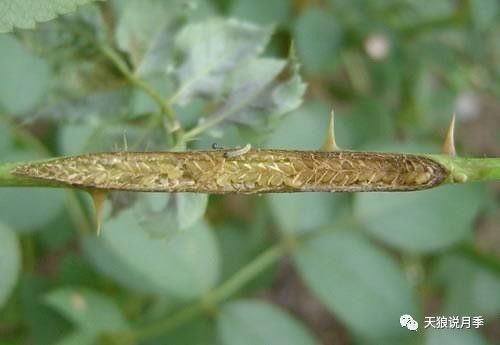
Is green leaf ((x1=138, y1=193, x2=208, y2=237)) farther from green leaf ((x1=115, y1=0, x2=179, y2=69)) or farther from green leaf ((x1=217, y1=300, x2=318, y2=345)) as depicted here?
green leaf ((x1=217, y1=300, x2=318, y2=345))

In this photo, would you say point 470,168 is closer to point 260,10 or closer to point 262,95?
point 262,95

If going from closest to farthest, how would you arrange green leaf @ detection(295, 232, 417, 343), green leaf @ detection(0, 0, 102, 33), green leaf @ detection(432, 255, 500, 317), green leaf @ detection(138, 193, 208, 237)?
1. green leaf @ detection(0, 0, 102, 33)
2. green leaf @ detection(138, 193, 208, 237)
3. green leaf @ detection(295, 232, 417, 343)
4. green leaf @ detection(432, 255, 500, 317)

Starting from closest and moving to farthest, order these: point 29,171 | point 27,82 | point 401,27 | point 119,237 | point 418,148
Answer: point 29,171
point 119,237
point 27,82
point 418,148
point 401,27

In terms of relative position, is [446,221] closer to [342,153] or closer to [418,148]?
[418,148]

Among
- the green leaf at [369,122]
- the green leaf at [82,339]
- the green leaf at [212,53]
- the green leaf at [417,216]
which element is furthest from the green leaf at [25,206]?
the green leaf at [369,122]

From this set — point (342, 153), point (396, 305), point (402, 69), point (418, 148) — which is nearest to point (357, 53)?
point (402, 69)

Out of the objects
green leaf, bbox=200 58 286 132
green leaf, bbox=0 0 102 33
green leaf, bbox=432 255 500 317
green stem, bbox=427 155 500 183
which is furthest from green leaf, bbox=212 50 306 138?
green leaf, bbox=432 255 500 317

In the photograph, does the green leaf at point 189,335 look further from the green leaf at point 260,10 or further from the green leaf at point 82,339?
the green leaf at point 260,10

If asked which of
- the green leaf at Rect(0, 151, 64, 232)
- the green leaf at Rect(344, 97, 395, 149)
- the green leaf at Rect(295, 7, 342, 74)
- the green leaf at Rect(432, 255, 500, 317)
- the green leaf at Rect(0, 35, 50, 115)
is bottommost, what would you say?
the green leaf at Rect(0, 151, 64, 232)
